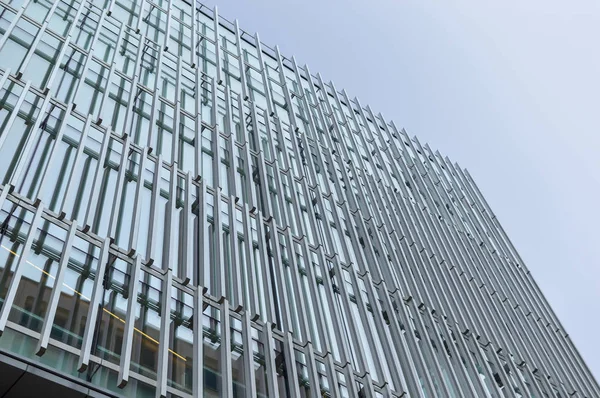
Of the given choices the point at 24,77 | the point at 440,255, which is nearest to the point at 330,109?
the point at 440,255

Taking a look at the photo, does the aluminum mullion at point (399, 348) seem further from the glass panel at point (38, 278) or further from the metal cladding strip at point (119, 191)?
the glass panel at point (38, 278)

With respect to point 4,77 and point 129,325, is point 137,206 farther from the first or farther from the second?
point 4,77

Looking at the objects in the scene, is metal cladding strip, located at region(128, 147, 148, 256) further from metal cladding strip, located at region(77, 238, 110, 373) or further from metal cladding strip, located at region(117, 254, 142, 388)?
metal cladding strip, located at region(77, 238, 110, 373)

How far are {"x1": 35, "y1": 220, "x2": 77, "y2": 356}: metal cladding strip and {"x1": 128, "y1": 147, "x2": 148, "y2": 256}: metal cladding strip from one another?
1064 millimetres

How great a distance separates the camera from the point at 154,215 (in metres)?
12.1

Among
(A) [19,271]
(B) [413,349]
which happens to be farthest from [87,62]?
(B) [413,349]

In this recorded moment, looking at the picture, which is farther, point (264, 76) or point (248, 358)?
point (264, 76)

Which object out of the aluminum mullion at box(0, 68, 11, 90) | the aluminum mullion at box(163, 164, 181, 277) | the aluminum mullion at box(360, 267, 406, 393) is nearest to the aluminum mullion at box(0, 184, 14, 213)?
the aluminum mullion at box(163, 164, 181, 277)

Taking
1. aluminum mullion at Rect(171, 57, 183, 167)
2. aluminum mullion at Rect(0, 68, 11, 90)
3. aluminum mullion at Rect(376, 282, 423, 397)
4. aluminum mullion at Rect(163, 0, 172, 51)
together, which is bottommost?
aluminum mullion at Rect(376, 282, 423, 397)

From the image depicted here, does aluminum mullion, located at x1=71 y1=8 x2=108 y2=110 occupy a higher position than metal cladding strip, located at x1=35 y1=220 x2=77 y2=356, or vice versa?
aluminum mullion, located at x1=71 y1=8 x2=108 y2=110

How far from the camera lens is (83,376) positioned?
28.3 ft

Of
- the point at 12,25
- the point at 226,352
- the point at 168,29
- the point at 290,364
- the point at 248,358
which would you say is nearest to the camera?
the point at 226,352

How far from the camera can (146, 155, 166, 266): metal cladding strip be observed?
1133 centimetres

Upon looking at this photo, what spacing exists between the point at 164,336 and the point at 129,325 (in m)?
0.54
